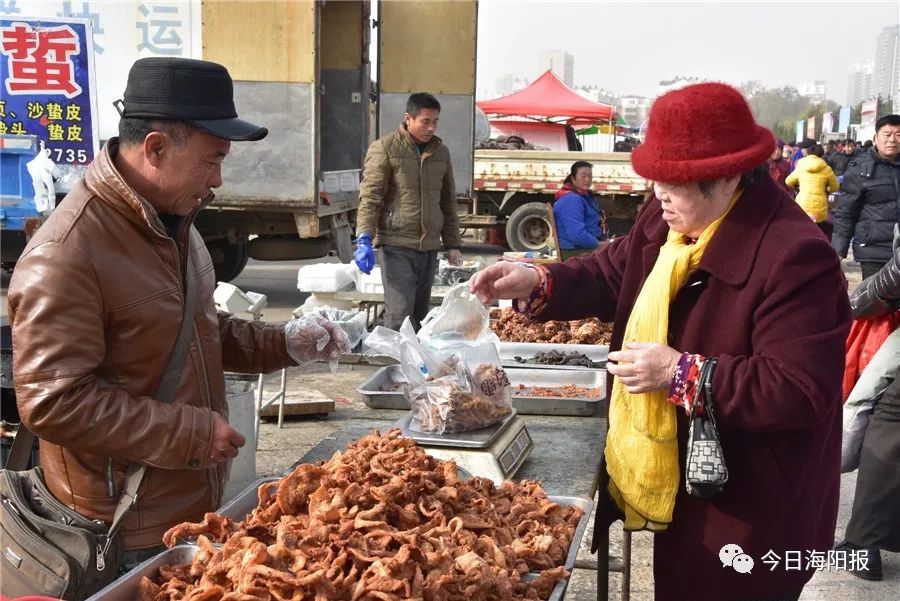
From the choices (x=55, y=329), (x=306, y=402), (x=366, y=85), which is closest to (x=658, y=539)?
(x=55, y=329)

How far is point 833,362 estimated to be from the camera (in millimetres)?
2180

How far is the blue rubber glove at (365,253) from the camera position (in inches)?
274

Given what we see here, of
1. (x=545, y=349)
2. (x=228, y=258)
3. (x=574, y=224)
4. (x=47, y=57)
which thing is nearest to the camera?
(x=545, y=349)

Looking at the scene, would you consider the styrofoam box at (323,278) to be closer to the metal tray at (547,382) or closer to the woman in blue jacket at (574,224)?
the woman in blue jacket at (574,224)

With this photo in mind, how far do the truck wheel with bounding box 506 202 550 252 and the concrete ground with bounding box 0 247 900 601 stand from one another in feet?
21.8

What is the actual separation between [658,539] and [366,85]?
9.22 metres

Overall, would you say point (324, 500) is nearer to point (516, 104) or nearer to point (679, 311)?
point (679, 311)

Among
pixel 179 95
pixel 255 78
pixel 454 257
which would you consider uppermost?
pixel 255 78

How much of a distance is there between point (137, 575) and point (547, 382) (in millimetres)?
2492

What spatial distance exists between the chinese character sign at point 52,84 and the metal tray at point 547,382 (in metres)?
4.60

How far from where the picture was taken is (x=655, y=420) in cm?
234

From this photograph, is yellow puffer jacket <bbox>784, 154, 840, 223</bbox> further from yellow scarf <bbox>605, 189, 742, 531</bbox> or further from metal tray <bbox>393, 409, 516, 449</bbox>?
yellow scarf <bbox>605, 189, 742, 531</bbox>

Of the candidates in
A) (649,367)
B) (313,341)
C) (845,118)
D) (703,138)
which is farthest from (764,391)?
(845,118)

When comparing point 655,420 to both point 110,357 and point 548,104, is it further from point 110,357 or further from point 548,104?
point 548,104
